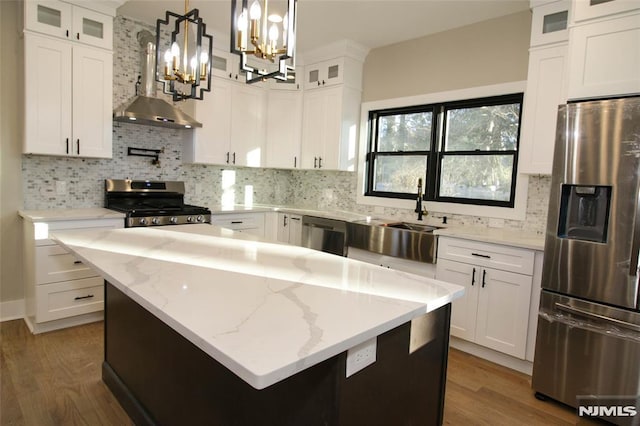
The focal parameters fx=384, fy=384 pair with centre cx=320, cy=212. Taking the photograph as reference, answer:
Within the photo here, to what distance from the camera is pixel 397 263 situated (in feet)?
11.2

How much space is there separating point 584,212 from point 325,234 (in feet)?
7.62

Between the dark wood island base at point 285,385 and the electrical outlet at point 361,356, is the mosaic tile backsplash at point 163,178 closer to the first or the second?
the dark wood island base at point 285,385

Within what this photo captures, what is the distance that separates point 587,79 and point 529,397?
204 cm

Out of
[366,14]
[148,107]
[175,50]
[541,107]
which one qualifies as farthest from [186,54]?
[541,107]

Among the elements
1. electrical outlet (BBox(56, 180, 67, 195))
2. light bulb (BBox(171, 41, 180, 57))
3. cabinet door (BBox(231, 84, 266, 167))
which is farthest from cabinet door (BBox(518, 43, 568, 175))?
electrical outlet (BBox(56, 180, 67, 195))

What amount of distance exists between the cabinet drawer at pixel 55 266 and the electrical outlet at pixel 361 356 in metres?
2.64

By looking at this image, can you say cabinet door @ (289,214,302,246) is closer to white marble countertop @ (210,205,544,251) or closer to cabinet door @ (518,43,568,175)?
white marble countertop @ (210,205,544,251)

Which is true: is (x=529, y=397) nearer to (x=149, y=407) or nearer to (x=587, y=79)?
(x=587, y=79)

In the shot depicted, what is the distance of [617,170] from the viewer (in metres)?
2.12

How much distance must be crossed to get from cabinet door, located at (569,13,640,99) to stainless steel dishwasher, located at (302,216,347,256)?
2.21 metres

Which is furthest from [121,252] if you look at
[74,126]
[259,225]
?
[259,225]

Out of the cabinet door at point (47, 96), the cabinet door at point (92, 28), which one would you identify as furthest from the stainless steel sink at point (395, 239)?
the cabinet door at point (92, 28)

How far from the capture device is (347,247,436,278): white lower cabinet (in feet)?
10.6

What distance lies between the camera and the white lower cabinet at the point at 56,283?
299 cm
